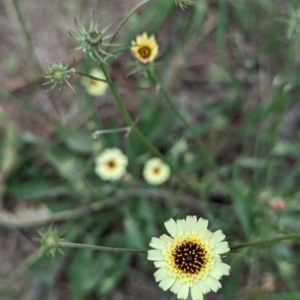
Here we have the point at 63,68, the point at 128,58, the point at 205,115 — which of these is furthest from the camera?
the point at 128,58

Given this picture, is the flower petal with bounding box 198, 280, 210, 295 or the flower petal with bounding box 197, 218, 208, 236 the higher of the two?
the flower petal with bounding box 197, 218, 208, 236

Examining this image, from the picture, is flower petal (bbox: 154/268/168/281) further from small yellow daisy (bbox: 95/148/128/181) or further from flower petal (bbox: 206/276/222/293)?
small yellow daisy (bbox: 95/148/128/181)

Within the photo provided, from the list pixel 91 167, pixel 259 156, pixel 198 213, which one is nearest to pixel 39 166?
pixel 91 167

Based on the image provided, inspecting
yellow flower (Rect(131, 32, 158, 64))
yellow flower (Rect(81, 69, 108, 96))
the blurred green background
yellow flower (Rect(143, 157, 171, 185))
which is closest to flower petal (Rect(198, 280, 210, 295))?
yellow flower (Rect(131, 32, 158, 64))

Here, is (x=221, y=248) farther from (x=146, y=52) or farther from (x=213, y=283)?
(x=146, y=52)

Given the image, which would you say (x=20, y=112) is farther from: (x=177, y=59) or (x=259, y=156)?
(x=259, y=156)

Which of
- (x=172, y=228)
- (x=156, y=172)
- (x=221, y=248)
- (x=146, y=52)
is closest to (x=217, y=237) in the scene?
(x=221, y=248)
